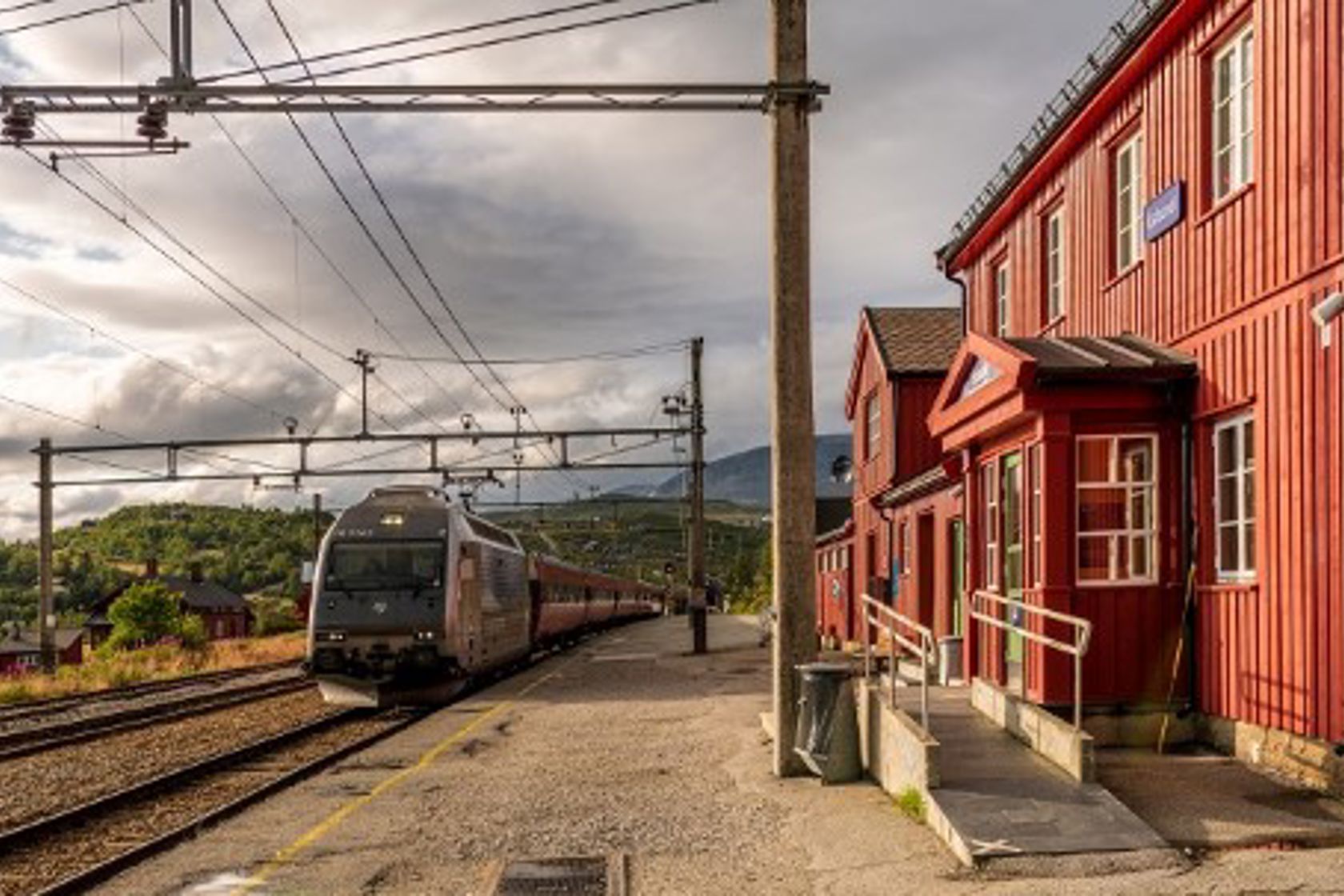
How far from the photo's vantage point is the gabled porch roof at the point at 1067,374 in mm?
12461

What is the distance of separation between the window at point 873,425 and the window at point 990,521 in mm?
12030

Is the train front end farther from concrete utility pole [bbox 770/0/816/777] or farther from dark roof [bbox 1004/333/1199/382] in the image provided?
dark roof [bbox 1004/333/1199/382]

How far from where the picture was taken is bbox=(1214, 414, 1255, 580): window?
11.6 meters

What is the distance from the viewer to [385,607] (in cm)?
2209

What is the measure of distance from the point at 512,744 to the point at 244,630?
326 feet

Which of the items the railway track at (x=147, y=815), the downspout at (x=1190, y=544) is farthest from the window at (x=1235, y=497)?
the railway track at (x=147, y=815)

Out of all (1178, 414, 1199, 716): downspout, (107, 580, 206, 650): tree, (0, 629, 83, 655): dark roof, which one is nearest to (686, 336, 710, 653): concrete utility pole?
(1178, 414, 1199, 716): downspout

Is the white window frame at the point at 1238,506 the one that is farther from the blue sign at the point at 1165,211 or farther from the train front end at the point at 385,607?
the train front end at the point at 385,607

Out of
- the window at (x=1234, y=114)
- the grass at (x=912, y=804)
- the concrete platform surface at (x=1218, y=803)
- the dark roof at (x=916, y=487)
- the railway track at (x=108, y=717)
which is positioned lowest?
the railway track at (x=108, y=717)

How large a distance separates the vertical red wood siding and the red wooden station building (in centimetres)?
2

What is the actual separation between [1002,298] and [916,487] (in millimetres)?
4512

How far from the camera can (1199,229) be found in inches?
484

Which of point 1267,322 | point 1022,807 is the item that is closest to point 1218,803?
point 1022,807

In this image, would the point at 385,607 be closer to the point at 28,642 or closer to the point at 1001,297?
the point at 1001,297
